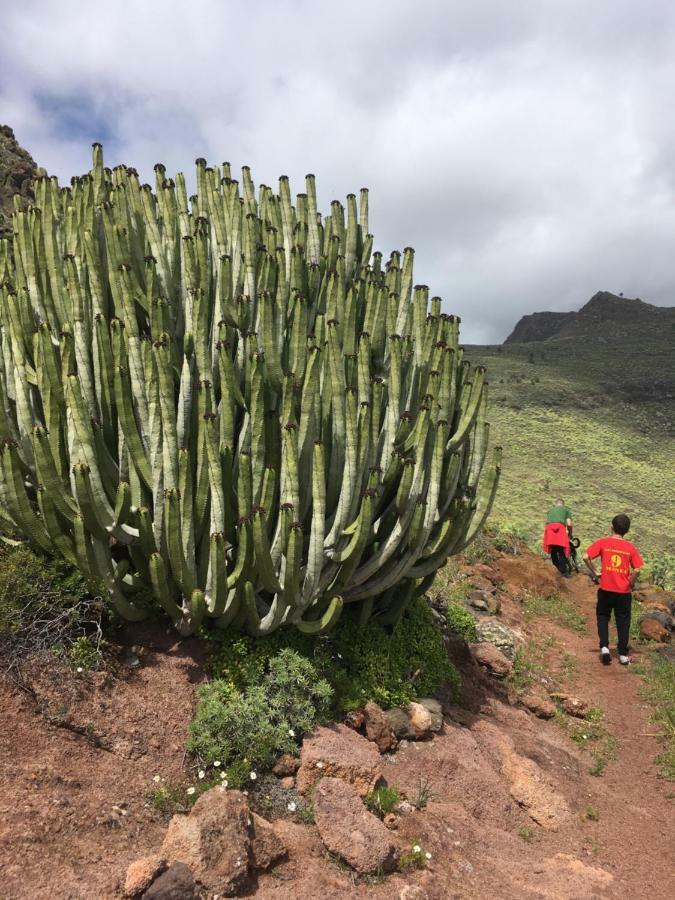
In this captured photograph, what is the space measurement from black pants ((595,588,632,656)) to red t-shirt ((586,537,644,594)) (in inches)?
5.1

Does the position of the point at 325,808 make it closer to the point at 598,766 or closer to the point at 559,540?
the point at 598,766

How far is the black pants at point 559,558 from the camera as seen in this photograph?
1150cm

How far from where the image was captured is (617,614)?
760 cm

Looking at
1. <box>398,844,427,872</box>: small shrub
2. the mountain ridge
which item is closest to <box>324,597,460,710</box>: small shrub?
<box>398,844,427,872</box>: small shrub

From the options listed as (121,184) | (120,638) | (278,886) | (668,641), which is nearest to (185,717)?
(120,638)

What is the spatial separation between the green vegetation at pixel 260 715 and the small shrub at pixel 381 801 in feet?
1.94

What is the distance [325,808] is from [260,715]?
2.57ft

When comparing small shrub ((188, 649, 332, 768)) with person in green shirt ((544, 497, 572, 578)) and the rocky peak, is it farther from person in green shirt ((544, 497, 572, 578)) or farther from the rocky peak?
the rocky peak

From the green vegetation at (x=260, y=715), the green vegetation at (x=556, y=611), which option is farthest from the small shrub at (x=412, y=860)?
the green vegetation at (x=556, y=611)

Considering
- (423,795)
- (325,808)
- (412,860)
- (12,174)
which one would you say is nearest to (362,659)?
(423,795)

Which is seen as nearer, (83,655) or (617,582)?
(83,655)

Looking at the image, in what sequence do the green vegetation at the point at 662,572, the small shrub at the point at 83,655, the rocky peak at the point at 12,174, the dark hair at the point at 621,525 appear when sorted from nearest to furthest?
the small shrub at the point at 83,655, the dark hair at the point at 621,525, the rocky peak at the point at 12,174, the green vegetation at the point at 662,572

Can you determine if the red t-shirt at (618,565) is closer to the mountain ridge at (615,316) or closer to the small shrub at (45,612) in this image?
the small shrub at (45,612)

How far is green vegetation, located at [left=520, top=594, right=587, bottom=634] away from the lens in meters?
9.30
